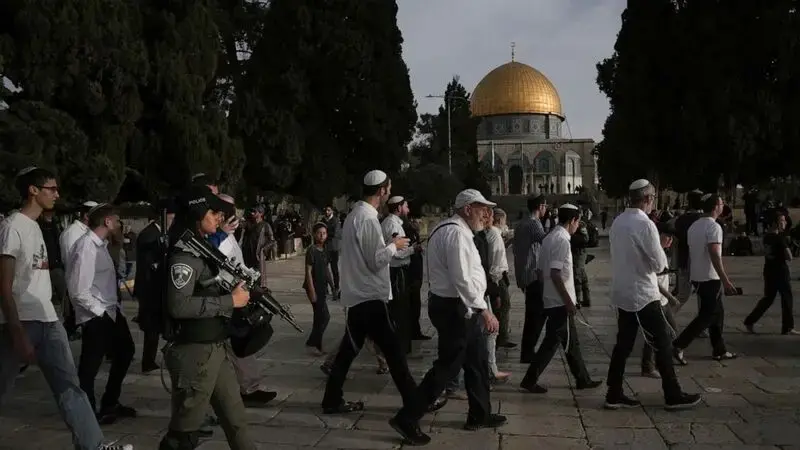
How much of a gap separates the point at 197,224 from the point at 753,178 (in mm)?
26805

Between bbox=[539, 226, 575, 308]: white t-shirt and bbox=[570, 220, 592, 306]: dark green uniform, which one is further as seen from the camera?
bbox=[570, 220, 592, 306]: dark green uniform

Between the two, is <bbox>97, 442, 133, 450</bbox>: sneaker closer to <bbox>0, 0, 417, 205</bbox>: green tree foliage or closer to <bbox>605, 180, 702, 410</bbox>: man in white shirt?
<bbox>605, 180, 702, 410</bbox>: man in white shirt

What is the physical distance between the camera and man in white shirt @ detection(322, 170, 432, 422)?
5.27m

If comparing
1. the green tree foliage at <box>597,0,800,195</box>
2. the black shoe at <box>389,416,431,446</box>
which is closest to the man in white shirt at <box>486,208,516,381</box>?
the black shoe at <box>389,416,431,446</box>

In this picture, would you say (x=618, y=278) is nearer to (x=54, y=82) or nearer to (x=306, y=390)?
(x=306, y=390)

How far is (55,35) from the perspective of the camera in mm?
18625

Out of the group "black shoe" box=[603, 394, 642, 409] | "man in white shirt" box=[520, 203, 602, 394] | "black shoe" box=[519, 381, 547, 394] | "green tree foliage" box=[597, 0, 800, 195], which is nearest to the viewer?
"black shoe" box=[603, 394, 642, 409]

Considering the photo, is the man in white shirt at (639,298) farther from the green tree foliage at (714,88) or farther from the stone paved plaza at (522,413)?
the green tree foliage at (714,88)

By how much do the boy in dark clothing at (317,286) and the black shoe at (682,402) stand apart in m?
3.88

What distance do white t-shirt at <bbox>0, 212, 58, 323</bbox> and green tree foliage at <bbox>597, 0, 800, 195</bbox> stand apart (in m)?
23.6

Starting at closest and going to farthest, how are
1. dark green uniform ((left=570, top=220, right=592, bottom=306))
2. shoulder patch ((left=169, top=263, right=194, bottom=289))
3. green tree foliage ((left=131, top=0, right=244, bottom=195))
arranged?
1. shoulder patch ((left=169, top=263, right=194, bottom=289))
2. dark green uniform ((left=570, top=220, right=592, bottom=306))
3. green tree foliage ((left=131, top=0, right=244, bottom=195))

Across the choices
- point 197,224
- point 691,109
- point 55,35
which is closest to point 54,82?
point 55,35

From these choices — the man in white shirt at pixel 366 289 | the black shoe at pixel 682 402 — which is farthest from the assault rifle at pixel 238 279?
the black shoe at pixel 682 402

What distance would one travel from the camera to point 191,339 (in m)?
3.50
